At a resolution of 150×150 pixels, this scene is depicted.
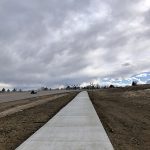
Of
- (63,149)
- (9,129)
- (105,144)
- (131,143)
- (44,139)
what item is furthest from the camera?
(9,129)

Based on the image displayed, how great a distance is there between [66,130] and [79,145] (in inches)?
122

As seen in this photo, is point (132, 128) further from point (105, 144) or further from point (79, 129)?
point (105, 144)

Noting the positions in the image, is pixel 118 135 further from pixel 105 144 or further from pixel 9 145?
pixel 9 145

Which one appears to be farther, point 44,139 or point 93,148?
point 44,139

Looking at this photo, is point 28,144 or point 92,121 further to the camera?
point 92,121

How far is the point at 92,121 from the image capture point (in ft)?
56.7

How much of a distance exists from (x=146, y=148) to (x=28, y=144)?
3.63 meters

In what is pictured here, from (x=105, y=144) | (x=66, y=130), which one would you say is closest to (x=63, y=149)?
(x=105, y=144)

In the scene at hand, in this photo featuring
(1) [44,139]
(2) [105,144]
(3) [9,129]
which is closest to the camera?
(2) [105,144]

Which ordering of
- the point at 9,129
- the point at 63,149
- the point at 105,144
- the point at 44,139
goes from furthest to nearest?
the point at 9,129 → the point at 44,139 → the point at 105,144 → the point at 63,149

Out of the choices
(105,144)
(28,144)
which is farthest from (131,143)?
(28,144)

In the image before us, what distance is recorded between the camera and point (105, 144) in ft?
36.9

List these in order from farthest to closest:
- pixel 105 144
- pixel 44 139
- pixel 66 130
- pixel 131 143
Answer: pixel 66 130
pixel 131 143
pixel 44 139
pixel 105 144

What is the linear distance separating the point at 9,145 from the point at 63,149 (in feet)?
8.38
